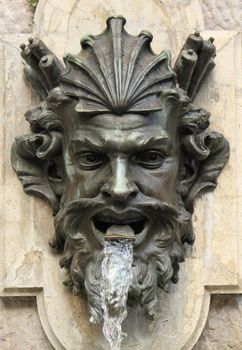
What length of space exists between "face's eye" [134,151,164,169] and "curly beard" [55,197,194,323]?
0.29 feet

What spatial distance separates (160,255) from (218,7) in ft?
2.27

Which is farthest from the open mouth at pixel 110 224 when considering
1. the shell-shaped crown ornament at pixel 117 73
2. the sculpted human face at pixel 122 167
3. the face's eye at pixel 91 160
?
the shell-shaped crown ornament at pixel 117 73

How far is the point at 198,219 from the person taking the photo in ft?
12.5

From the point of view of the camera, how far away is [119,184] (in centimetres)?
358

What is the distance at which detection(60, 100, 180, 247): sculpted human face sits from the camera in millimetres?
3607

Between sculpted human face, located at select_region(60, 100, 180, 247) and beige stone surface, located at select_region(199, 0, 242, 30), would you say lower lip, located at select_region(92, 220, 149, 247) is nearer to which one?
sculpted human face, located at select_region(60, 100, 180, 247)

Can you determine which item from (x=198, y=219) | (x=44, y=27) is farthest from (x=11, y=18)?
(x=198, y=219)

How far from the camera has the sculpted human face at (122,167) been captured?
3.61 meters

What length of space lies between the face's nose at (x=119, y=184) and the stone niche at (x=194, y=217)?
0.88ft

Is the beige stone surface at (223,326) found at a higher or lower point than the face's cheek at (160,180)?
lower

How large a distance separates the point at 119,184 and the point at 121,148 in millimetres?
91

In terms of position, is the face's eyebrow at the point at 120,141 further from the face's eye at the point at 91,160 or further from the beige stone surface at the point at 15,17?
the beige stone surface at the point at 15,17

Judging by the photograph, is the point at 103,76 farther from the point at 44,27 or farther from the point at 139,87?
the point at 44,27

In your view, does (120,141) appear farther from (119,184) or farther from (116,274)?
(116,274)
